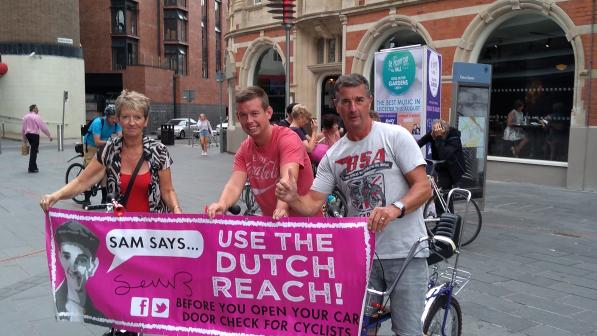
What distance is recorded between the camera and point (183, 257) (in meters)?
3.11

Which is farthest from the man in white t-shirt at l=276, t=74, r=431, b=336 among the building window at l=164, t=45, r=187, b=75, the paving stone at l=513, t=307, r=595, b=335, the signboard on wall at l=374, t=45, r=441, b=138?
the building window at l=164, t=45, r=187, b=75

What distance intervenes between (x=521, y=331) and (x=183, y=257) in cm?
274

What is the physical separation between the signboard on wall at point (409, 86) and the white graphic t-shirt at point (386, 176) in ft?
21.2

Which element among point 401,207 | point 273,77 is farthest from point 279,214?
point 273,77

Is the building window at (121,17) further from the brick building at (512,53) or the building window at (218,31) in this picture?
the brick building at (512,53)

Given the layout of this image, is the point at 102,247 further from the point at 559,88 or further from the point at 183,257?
the point at 559,88

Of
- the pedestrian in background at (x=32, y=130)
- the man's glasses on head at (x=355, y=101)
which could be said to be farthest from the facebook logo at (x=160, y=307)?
the pedestrian in background at (x=32, y=130)

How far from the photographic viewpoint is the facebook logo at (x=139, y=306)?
3188 mm

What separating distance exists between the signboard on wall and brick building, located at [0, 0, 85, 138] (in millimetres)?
27440

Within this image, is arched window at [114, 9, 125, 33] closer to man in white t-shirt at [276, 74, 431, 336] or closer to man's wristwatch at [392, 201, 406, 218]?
man in white t-shirt at [276, 74, 431, 336]

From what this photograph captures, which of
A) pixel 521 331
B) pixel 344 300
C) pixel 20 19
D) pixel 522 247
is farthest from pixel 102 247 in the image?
pixel 20 19

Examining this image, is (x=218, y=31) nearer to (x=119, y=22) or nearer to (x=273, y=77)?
(x=119, y=22)

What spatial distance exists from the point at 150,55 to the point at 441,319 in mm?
46773

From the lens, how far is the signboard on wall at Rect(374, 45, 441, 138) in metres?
9.13
